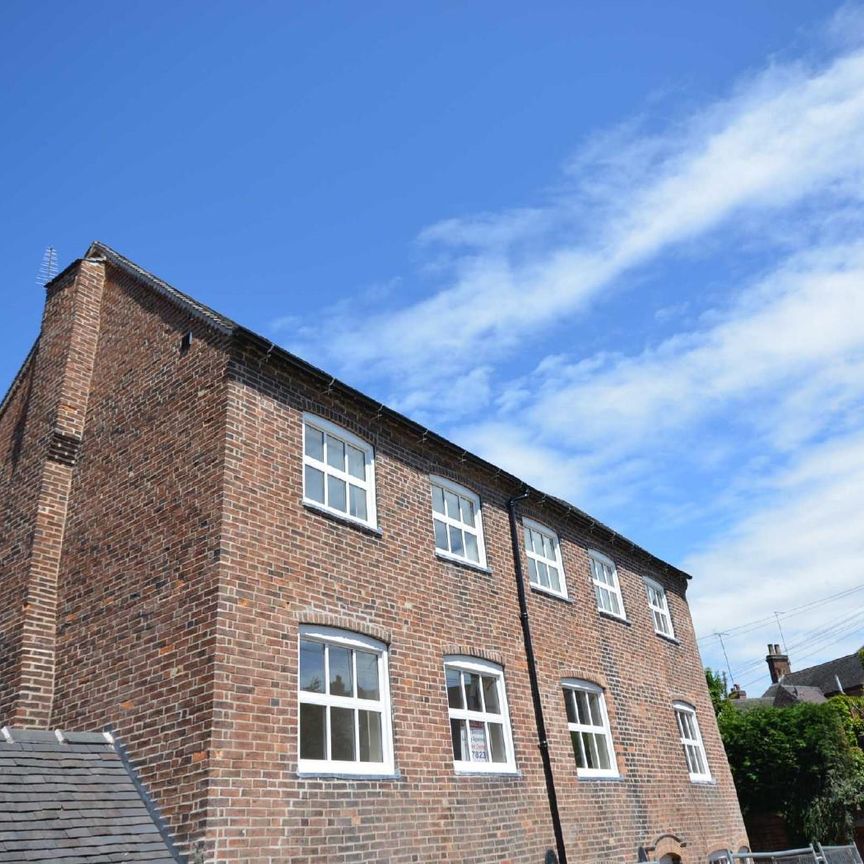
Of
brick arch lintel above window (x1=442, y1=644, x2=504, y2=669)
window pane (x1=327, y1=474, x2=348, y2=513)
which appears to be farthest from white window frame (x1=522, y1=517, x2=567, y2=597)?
window pane (x1=327, y1=474, x2=348, y2=513)

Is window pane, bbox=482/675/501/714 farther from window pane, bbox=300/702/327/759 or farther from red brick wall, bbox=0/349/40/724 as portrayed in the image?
red brick wall, bbox=0/349/40/724

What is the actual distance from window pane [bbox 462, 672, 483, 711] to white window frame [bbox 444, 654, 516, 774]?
63mm

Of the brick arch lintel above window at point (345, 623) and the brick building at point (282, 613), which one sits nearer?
the brick building at point (282, 613)

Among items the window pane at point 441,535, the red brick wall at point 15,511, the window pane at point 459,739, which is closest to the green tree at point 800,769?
the window pane at point 441,535

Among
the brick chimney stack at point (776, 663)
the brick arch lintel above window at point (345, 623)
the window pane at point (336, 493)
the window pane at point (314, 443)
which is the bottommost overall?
the brick arch lintel above window at point (345, 623)

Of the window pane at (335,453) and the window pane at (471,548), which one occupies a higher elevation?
the window pane at (335,453)

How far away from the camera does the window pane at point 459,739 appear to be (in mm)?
10928

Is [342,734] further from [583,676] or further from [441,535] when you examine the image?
[583,676]

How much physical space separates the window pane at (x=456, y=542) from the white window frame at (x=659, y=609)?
7.81 m

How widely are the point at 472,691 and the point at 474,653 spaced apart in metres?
0.56

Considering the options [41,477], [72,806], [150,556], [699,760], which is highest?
[41,477]

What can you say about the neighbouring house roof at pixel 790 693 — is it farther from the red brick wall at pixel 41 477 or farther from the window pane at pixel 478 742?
the red brick wall at pixel 41 477

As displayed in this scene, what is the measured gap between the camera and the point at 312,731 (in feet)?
29.6

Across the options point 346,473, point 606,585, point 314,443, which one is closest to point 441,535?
point 346,473
